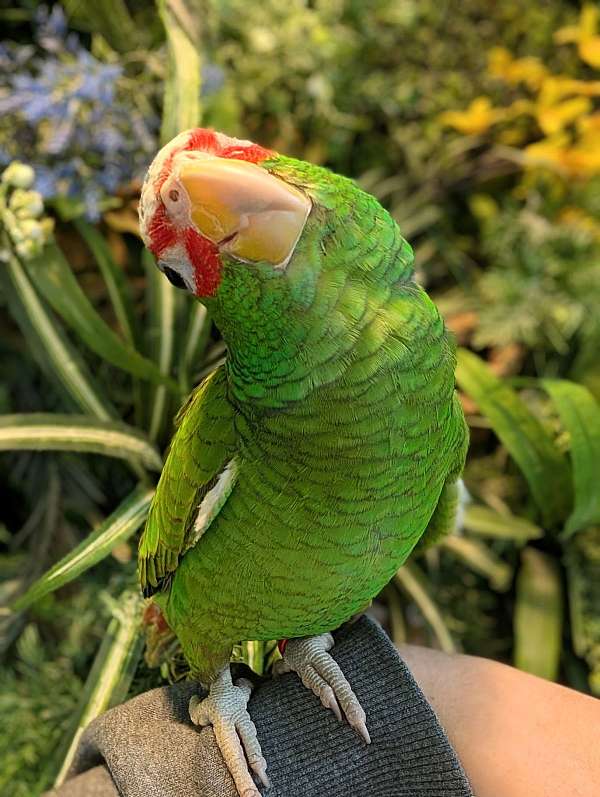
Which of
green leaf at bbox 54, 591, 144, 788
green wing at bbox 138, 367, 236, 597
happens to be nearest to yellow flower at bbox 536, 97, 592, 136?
green wing at bbox 138, 367, 236, 597

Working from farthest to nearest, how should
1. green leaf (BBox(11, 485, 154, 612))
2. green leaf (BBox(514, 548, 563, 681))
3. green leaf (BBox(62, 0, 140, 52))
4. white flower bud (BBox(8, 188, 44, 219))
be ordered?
green leaf (BBox(62, 0, 140, 52)), green leaf (BBox(514, 548, 563, 681)), white flower bud (BBox(8, 188, 44, 219)), green leaf (BBox(11, 485, 154, 612))

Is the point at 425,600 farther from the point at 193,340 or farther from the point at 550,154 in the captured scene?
the point at 550,154

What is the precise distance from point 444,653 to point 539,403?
442mm

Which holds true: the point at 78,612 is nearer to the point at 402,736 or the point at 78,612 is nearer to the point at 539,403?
the point at 402,736

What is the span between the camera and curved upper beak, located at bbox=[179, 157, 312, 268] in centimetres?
35

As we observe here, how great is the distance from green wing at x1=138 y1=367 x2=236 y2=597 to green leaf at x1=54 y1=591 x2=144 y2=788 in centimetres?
22

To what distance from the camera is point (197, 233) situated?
367mm

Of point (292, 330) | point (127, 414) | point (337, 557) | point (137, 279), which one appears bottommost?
point (127, 414)

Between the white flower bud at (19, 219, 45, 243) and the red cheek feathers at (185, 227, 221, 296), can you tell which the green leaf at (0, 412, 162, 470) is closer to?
the white flower bud at (19, 219, 45, 243)

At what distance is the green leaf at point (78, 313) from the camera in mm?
780

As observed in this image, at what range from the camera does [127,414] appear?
957 mm

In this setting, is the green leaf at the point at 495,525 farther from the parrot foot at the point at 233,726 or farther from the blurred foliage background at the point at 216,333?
the parrot foot at the point at 233,726

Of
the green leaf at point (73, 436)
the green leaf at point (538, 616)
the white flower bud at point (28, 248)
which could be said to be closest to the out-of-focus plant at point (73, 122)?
the white flower bud at point (28, 248)

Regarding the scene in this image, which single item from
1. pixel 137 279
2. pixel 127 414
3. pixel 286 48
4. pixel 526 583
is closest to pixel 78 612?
pixel 127 414
